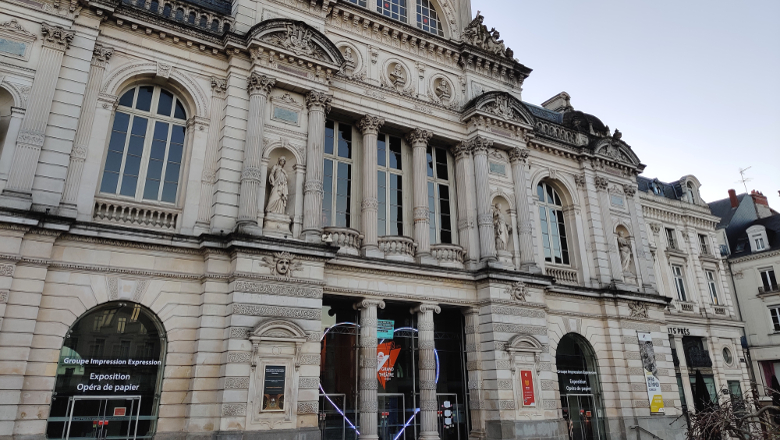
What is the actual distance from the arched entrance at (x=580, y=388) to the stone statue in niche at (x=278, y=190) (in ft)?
41.2

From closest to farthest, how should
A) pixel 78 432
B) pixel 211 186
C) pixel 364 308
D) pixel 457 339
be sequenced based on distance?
pixel 78 432, pixel 211 186, pixel 364 308, pixel 457 339

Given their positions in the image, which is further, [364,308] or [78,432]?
[364,308]

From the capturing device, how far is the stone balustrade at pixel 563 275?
22.5 m

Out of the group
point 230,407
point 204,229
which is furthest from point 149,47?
point 230,407

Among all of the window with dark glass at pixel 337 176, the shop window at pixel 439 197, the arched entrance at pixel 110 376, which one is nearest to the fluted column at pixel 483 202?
the shop window at pixel 439 197

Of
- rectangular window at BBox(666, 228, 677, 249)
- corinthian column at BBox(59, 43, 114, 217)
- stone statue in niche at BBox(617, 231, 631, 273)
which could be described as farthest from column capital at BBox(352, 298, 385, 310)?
rectangular window at BBox(666, 228, 677, 249)

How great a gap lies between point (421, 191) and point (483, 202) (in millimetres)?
2571

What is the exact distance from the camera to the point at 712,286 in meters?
33.2

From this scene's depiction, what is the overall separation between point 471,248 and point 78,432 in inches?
526

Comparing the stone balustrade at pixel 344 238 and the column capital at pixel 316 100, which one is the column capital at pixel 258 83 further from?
the stone balustrade at pixel 344 238

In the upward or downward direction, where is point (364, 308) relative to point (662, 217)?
downward

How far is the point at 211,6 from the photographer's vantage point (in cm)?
1819

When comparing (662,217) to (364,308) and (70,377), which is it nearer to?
(364,308)

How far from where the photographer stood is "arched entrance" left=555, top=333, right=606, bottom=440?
68.8ft
